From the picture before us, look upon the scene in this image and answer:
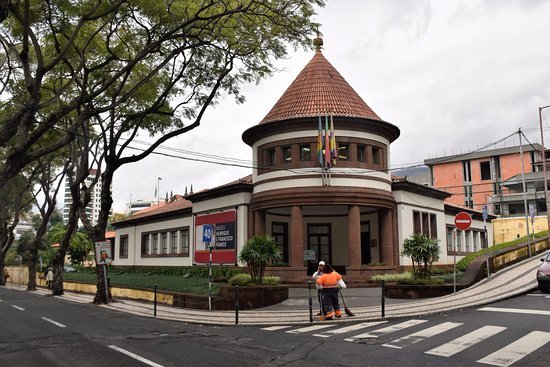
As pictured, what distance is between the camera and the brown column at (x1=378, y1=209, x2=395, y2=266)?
25.7 m

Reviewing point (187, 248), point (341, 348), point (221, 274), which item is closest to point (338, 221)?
point (221, 274)

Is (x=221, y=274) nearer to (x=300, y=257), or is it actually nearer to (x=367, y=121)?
(x=300, y=257)

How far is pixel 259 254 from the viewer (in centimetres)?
1911

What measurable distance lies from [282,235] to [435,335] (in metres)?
18.1

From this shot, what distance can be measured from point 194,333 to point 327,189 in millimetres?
12886

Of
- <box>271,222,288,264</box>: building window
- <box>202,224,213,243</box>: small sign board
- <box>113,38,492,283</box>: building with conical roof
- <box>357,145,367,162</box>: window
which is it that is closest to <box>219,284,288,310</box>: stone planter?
<box>202,224,213,243</box>: small sign board

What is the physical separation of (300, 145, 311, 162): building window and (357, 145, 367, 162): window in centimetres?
260

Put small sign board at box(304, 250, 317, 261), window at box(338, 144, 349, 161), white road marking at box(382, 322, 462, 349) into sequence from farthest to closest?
window at box(338, 144, 349, 161) → small sign board at box(304, 250, 317, 261) → white road marking at box(382, 322, 462, 349)

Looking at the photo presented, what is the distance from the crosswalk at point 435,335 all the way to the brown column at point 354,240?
1045cm

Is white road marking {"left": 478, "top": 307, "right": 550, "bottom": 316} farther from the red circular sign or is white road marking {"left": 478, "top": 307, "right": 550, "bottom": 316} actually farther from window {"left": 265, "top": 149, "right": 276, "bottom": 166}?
window {"left": 265, "top": 149, "right": 276, "bottom": 166}

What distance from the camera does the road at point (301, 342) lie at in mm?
8742

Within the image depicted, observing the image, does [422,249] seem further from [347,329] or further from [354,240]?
[347,329]

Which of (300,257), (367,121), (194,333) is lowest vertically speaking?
(194,333)

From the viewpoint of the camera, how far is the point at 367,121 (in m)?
25.3
